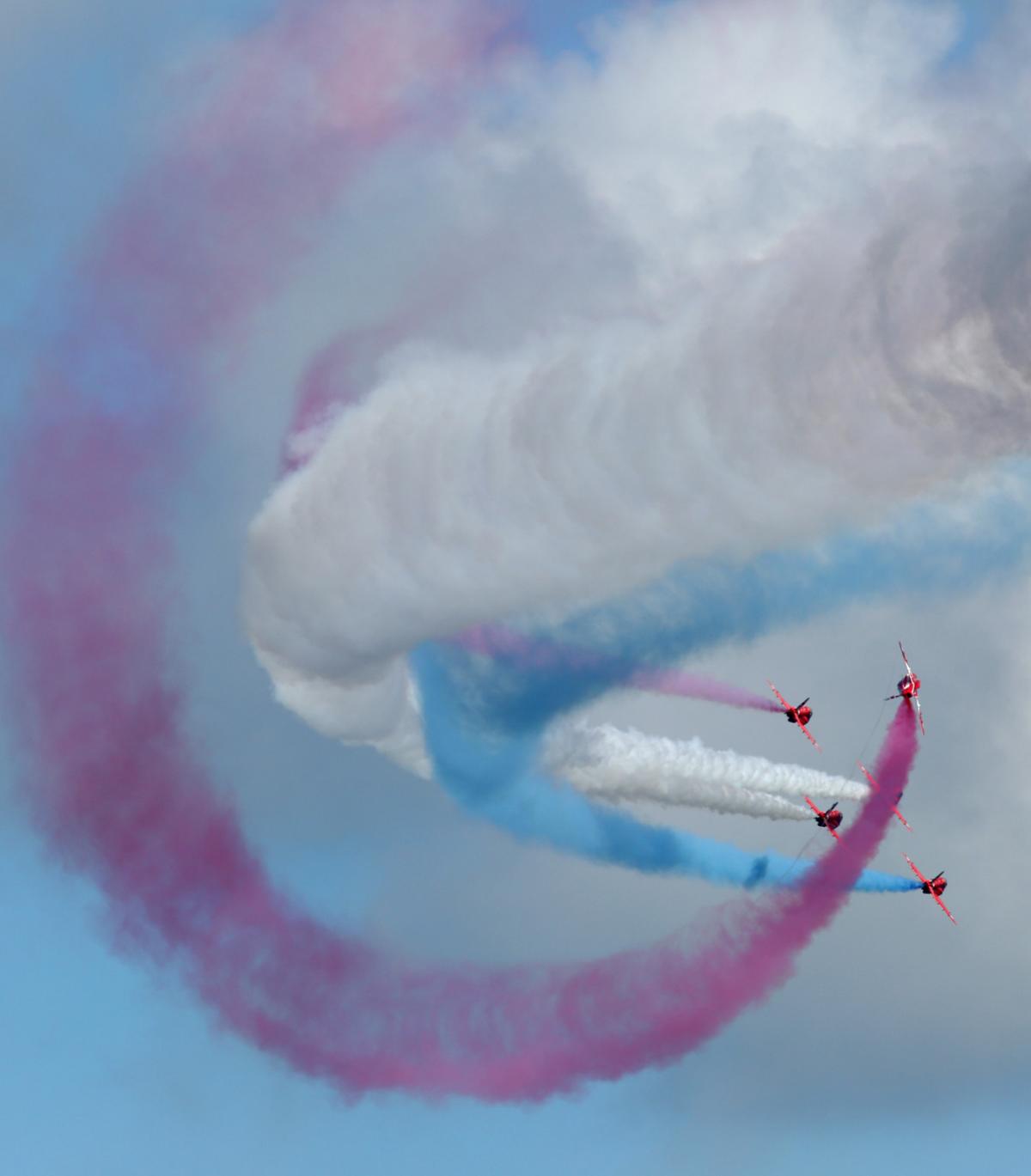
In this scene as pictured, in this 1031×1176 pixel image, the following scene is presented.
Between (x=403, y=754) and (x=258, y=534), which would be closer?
(x=258, y=534)

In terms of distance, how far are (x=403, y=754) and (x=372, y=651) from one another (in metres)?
4.09

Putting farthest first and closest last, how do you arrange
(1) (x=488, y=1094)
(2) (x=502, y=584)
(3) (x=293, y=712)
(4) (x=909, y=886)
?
(4) (x=909, y=886)
(1) (x=488, y=1094)
(3) (x=293, y=712)
(2) (x=502, y=584)

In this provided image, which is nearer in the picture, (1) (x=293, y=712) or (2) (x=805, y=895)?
(1) (x=293, y=712)

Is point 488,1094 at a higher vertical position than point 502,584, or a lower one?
lower

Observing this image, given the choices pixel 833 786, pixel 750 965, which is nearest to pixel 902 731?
pixel 833 786

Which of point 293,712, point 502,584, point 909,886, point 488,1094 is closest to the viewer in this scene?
A: point 502,584

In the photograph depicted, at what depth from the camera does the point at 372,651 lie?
47.8 m

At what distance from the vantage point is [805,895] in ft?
180

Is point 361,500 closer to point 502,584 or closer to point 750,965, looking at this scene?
point 502,584

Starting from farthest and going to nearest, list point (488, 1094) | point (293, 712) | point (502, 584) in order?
point (488, 1094), point (293, 712), point (502, 584)

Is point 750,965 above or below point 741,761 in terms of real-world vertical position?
below

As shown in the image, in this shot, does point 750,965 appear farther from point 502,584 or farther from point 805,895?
point 502,584

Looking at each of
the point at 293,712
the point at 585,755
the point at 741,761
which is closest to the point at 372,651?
the point at 293,712

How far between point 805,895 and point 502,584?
41.3 ft
